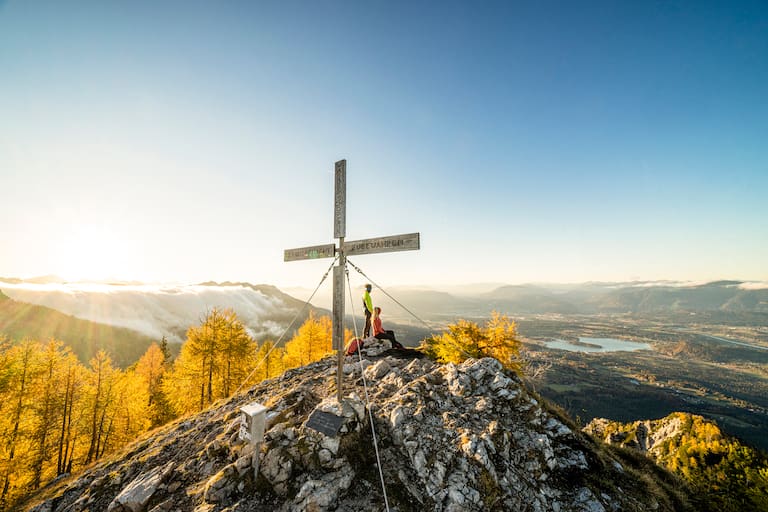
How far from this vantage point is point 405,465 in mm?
7418

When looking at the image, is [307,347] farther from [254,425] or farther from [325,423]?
[254,425]

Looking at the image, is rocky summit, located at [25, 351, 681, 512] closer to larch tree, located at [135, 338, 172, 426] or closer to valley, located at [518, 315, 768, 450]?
larch tree, located at [135, 338, 172, 426]

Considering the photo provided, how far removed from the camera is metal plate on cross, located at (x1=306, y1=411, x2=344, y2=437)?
305 inches

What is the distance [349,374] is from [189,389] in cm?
1983

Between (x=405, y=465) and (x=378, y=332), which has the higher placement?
(x=378, y=332)

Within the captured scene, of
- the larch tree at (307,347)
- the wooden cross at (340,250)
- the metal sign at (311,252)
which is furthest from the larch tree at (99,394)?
the wooden cross at (340,250)

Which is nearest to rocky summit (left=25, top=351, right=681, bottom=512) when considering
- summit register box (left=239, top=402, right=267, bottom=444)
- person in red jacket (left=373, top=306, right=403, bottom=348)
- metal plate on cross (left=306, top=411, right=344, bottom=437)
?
metal plate on cross (left=306, top=411, right=344, bottom=437)

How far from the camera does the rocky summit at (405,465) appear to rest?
672 cm

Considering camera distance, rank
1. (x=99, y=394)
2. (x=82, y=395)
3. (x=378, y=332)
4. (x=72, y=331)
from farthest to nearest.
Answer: (x=72, y=331)
(x=99, y=394)
(x=82, y=395)
(x=378, y=332)

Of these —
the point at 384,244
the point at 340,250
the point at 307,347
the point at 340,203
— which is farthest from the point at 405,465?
the point at 307,347

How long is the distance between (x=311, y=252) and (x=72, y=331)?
522ft

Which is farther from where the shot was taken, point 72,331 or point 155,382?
point 72,331

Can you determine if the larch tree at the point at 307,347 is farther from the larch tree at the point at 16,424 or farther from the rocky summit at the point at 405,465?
the rocky summit at the point at 405,465

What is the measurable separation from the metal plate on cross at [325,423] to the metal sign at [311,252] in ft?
16.0
